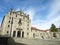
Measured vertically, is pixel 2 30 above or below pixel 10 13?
below

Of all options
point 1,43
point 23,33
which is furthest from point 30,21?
point 1,43

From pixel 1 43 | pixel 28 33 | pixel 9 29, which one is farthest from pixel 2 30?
pixel 1 43

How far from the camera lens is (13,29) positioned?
166ft

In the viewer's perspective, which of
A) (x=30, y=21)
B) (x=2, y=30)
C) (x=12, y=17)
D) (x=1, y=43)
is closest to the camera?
(x=1, y=43)

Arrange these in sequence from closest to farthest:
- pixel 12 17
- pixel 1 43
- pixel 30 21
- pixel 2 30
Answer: pixel 1 43 → pixel 2 30 → pixel 12 17 → pixel 30 21

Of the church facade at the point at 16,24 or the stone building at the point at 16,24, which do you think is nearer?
the church facade at the point at 16,24

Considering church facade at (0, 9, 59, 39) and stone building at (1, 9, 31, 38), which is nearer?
church facade at (0, 9, 59, 39)

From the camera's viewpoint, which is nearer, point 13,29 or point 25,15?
point 13,29

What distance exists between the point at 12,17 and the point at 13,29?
6.55 m

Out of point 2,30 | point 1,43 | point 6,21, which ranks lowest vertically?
point 1,43

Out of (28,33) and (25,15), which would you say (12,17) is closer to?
(25,15)

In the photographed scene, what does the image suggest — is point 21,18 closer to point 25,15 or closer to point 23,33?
point 25,15

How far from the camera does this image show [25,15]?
56156 millimetres

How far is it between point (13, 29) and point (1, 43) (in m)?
33.7
